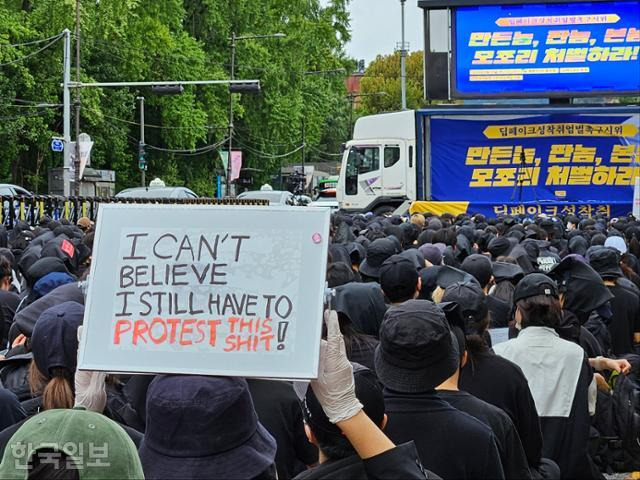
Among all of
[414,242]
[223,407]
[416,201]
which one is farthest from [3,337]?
[416,201]

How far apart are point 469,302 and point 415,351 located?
50.6 inches

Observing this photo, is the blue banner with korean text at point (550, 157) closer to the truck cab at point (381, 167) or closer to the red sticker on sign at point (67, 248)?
the truck cab at point (381, 167)

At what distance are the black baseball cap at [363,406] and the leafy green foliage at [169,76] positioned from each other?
33.8m

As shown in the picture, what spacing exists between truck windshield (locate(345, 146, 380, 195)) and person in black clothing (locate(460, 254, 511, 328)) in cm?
2246

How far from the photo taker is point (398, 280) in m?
5.79

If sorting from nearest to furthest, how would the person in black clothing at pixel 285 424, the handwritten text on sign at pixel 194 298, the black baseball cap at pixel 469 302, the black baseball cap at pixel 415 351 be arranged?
the handwritten text on sign at pixel 194 298 → the black baseball cap at pixel 415 351 → the person in black clothing at pixel 285 424 → the black baseball cap at pixel 469 302

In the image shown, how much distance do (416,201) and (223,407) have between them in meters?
25.5

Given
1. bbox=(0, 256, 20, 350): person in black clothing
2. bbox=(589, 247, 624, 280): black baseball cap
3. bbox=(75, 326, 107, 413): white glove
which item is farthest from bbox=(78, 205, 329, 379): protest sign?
bbox=(589, 247, 624, 280): black baseball cap

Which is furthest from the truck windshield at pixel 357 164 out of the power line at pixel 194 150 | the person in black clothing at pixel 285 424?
the person in black clothing at pixel 285 424

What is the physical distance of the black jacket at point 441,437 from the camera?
136 inches

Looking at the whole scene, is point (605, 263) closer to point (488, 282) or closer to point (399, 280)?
point (488, 282)

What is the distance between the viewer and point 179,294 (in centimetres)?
295

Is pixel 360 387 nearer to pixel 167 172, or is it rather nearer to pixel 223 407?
pixel 223 407

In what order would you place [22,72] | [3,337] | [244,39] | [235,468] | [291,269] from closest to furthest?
[235,468], [291,269], [3,337], [22,72], [244,39]
